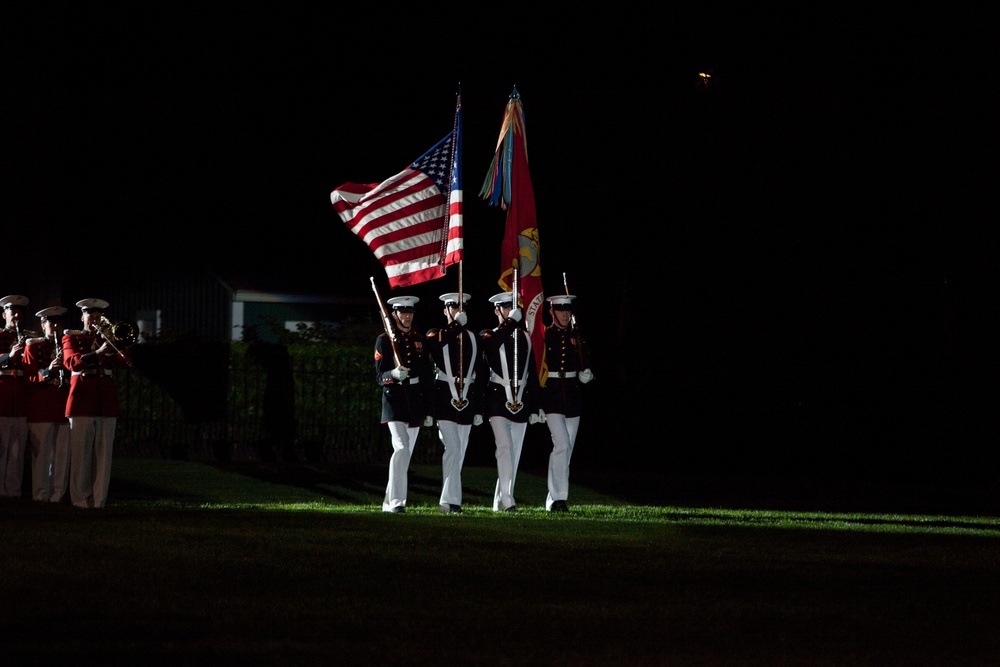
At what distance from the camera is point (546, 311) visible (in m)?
16.4

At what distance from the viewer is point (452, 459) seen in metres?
14.0

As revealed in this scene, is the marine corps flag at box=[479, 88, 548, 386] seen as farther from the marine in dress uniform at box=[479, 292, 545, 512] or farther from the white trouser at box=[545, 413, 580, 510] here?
the white trouser at box=[545, 413, 580, 510]

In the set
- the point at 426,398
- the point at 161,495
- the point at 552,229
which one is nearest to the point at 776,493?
the point at 426,398

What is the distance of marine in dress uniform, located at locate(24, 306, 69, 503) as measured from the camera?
14195 mm

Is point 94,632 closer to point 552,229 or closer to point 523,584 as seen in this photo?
point 523,584

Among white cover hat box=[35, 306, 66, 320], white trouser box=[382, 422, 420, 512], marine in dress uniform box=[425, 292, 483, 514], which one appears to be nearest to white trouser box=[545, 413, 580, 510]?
marine in dress uniform box=[425, 292, 483, 514]

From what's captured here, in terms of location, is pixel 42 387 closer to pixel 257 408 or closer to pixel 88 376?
pixel 88 376

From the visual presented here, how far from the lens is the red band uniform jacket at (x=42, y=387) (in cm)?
1438

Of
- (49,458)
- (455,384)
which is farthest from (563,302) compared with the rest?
(49,458)

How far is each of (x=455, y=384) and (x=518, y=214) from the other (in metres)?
2.36

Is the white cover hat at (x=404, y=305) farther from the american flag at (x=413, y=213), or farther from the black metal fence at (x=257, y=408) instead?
the black metal fence at (x=257, y=408)

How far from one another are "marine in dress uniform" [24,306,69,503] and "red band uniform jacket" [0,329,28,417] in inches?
10.0

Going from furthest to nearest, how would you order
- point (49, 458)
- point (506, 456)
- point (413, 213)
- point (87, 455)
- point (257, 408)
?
point (257, 408) < point (413, 213) < point (49, 458) < point (506, 456) < point (87, 455)

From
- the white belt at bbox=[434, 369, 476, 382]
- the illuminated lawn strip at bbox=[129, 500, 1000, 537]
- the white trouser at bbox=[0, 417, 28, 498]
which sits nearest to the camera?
the illuminated lawn strip at bbox=[129, 500, 1000, 537]
